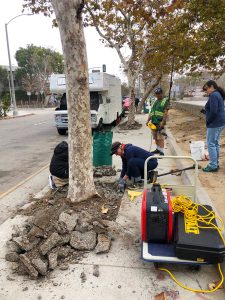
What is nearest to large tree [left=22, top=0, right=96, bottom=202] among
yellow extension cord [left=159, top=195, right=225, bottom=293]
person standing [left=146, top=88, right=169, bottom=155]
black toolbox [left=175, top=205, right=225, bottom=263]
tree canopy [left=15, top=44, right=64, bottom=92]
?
yellow extension cord [left=159, top=195, right=225, bottom=293]

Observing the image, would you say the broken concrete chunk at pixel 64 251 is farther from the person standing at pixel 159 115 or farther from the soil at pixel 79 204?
the person standing at pixel 159 115

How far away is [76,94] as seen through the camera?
445cm

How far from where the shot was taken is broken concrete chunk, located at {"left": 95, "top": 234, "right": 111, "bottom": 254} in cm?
366

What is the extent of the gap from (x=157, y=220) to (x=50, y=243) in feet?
4.22

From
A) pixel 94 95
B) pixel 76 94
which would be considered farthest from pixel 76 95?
pixel 94 95

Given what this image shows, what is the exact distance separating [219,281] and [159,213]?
0.91 meters

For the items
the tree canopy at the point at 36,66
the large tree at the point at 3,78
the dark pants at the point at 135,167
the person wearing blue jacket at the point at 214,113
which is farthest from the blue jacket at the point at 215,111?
the large tree at the point at 3,78

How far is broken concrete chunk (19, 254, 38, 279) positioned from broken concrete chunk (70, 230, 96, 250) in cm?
58

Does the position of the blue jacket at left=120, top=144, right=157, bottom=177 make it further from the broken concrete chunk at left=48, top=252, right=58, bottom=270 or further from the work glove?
the broken concrete chunk at left=48, top=252, right=58, bottom=270

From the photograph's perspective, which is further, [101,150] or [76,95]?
[101,150]

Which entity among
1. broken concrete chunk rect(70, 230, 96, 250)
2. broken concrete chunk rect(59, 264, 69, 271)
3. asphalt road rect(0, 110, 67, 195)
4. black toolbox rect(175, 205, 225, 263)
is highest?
black toolbox rect(175, 205, 225, 263)

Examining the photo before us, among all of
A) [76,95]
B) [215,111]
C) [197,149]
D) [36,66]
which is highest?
[36,66]

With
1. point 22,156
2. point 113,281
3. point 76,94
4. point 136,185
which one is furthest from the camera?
point 22,156

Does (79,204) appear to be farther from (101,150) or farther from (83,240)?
(101,150)
